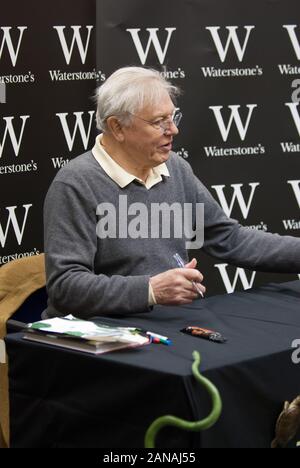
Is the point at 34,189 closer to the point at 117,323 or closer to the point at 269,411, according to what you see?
the point at 117,323

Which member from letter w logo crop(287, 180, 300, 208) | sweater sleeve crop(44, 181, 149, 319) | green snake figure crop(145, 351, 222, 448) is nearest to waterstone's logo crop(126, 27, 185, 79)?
Answer: letter w logo crop(287, 180, 300, 208)

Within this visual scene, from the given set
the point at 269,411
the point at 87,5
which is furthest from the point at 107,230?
the point at 87,5

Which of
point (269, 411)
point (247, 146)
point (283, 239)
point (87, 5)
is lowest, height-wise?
point (269, 411)

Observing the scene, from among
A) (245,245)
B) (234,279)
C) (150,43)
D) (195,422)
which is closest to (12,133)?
(150,43)

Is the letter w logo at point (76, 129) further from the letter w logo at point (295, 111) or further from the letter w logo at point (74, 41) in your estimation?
the letter w logo at point (295, 111)

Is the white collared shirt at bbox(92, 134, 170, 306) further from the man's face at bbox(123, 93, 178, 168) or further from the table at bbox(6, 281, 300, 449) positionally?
the table at bbox(6, 281, 300, 449)

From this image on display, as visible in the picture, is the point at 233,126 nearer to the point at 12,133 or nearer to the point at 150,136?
the point at 12,133

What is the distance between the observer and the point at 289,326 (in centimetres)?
263

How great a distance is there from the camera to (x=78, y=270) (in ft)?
9.15

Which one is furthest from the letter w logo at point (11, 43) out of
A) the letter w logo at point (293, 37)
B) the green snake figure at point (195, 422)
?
the green snake figure at point (195, 422)

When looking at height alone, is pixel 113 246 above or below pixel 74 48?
below

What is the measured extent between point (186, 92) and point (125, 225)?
63.4 inches

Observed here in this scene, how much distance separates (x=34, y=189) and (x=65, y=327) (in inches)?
69.0

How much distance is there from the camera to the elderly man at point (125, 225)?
272 cm
